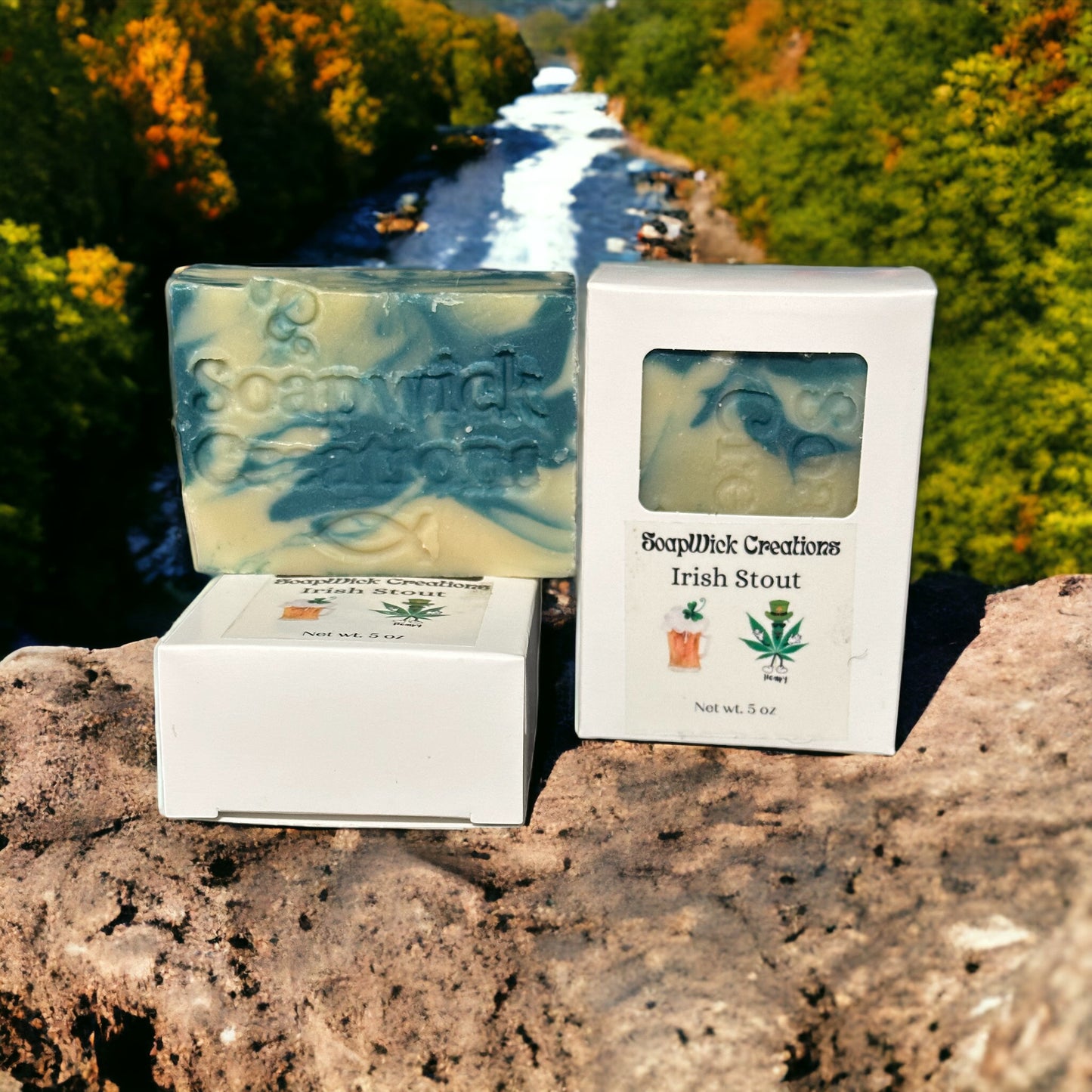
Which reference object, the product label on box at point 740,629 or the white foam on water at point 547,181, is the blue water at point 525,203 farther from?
the product label on box at point 740,629

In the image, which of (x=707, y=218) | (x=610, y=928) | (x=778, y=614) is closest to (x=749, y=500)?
(x=778, y=614)

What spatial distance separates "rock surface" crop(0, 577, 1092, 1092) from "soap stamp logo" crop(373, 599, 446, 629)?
1.47 ft

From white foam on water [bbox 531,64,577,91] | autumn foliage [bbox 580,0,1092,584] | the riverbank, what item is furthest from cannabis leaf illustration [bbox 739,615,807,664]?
white foam on water [bbox 531,64,577,91]

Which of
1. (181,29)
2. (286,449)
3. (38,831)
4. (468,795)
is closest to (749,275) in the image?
(286,449)

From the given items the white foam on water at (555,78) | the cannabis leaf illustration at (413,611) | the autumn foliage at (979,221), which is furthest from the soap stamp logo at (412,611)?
the white foam on water at (555,78)

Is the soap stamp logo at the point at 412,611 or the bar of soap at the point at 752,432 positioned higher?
the bar of soap at the point at 752,432

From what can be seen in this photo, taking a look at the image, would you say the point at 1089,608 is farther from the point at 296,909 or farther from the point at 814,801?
the point at 296,909

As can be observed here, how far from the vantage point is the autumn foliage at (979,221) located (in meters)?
12.4

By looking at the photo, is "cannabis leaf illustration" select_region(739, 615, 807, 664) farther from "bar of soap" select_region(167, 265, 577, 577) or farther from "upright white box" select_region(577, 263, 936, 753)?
"bar of soap" select_region(167, 265, 577, 577)

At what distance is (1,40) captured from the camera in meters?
11.4

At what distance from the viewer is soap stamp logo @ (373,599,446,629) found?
2.42 m

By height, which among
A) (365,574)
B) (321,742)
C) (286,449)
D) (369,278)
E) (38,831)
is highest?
(369,278)

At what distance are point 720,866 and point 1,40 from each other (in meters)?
12.3

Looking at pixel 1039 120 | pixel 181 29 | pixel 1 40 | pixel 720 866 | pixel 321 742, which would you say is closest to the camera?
pixel 720 866
